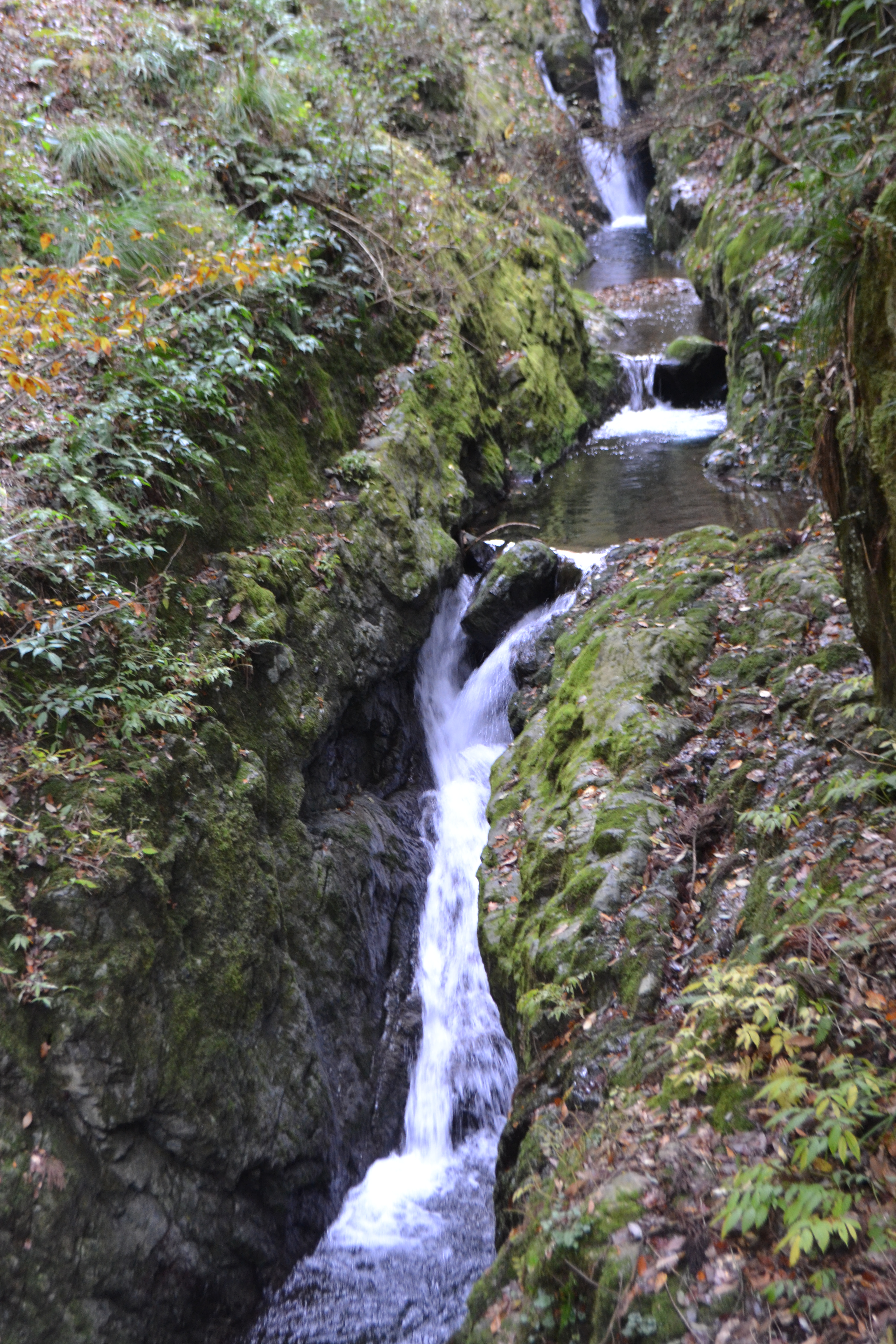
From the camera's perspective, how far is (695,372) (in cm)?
1564

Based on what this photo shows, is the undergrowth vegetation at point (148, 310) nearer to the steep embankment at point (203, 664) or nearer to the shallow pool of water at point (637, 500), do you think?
the steep embankment at point (203, 664)

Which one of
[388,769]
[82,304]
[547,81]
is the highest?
[547,81]

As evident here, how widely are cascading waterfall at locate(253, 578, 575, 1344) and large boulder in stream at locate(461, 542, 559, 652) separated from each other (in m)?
1.04

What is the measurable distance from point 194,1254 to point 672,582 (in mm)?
6842

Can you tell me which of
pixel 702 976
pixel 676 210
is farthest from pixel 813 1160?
pixel 676 210

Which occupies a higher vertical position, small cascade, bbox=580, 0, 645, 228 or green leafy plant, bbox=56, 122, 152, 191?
small cascade, bbox=580, 0, 645, 228

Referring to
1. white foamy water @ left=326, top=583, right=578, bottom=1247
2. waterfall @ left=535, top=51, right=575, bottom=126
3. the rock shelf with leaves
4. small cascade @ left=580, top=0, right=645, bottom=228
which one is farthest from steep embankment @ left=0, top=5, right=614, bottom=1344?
small cascade @ left=580, top=0, right=645, bottom=228

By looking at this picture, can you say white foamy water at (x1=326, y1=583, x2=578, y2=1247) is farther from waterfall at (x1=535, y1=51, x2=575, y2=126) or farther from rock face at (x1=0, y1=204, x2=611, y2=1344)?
waterfall at (x1=535, y1=51, x2=575, y2=126)

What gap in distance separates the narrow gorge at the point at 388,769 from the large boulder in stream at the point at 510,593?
0.07 meters

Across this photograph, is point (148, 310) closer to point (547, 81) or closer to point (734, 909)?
point (734, 909)

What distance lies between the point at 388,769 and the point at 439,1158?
3.71 metres

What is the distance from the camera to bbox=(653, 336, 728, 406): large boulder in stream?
15.4 m

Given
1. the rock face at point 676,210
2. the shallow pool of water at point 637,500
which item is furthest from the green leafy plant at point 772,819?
the rock face at point 676,210

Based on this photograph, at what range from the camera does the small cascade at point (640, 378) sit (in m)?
16.9
